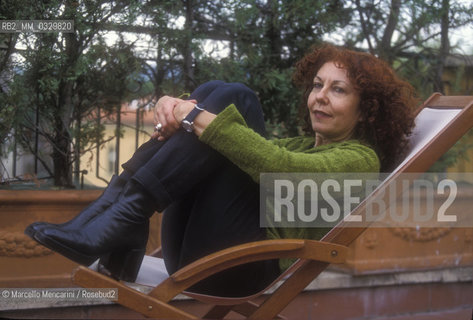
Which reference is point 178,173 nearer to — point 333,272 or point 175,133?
point 175,133

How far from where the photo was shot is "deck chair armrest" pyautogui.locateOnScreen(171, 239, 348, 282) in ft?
5.21

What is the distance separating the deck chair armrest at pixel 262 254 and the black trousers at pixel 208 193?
16 cm

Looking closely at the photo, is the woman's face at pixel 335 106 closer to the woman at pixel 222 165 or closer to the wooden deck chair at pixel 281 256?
the woman at pixel 222 165

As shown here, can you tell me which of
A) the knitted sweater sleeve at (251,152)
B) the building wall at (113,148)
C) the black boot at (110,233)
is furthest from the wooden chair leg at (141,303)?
the building wall at (113,148)

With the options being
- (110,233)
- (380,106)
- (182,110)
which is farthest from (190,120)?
(380,106)

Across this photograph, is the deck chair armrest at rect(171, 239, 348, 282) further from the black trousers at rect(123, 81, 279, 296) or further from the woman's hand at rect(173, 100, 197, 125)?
the woman's hand at rect(173, 100, 197, 125)

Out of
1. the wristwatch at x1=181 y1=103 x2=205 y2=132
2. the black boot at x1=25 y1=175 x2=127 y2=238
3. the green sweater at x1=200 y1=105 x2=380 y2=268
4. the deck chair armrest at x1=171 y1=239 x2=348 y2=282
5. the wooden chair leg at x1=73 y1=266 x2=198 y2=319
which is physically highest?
the wristwatch at x1=181 y1=103 x2=205 y2=132

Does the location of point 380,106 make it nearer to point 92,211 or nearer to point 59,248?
point 92,211

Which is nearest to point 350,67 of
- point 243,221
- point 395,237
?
point 243,221

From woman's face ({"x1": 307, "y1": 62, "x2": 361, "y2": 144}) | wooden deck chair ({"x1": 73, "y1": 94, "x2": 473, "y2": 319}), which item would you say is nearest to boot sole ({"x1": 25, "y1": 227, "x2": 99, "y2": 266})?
wooden deck chair ({"x1": 73, "y1": 94, "x2": 473, "y2": 319})

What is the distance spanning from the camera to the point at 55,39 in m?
2.98

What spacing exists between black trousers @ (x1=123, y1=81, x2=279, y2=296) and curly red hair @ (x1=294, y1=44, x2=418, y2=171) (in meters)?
0.39

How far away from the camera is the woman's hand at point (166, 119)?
1.72m

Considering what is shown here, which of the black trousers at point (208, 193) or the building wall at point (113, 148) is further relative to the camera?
the building wall at point (113, 148)
